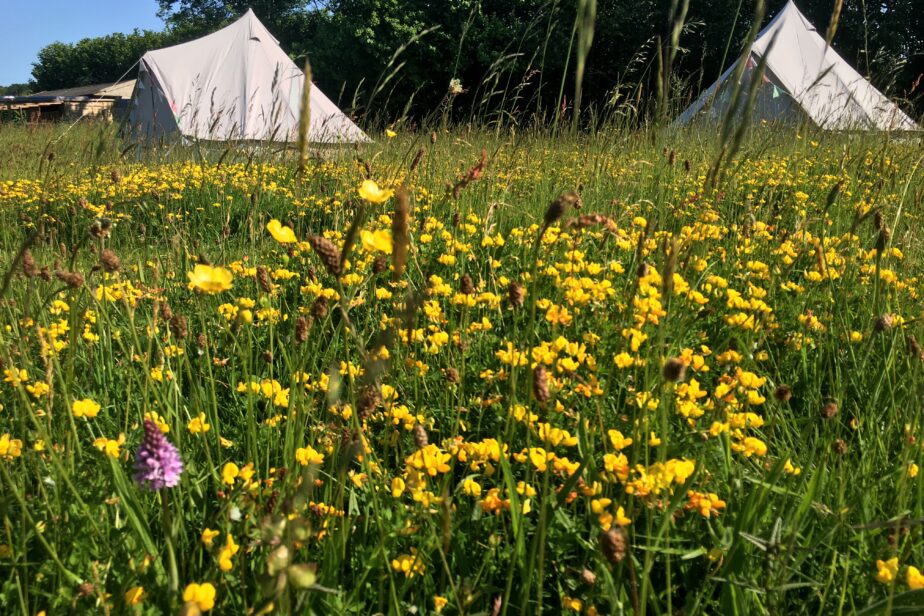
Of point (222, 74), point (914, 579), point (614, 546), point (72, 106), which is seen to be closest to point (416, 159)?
point (614, 546)

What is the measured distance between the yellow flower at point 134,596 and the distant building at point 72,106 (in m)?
1.79

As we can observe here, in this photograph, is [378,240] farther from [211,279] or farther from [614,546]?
[614,546]

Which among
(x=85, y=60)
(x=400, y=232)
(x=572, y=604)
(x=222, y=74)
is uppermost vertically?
(x=85, y=60)

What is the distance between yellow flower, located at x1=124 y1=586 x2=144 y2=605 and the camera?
897 millimetres

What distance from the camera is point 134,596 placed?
2.95 feet

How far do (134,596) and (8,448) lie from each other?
1.65ft

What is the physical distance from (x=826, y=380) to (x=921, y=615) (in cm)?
112

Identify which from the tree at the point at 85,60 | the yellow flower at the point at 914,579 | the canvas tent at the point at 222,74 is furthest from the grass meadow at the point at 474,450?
the tree at the point at 85,60

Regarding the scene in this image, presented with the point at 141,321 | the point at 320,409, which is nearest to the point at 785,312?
the point at 320,409

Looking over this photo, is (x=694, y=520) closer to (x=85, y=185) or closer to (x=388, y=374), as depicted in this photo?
(x=388, y=374)

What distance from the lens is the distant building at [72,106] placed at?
4.98m

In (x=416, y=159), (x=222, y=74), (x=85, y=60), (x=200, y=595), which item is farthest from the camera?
(x=85, y=60)

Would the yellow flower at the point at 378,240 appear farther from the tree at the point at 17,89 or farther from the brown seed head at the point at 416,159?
the tree at the point at 17,89

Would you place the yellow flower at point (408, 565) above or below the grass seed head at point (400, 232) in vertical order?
below
